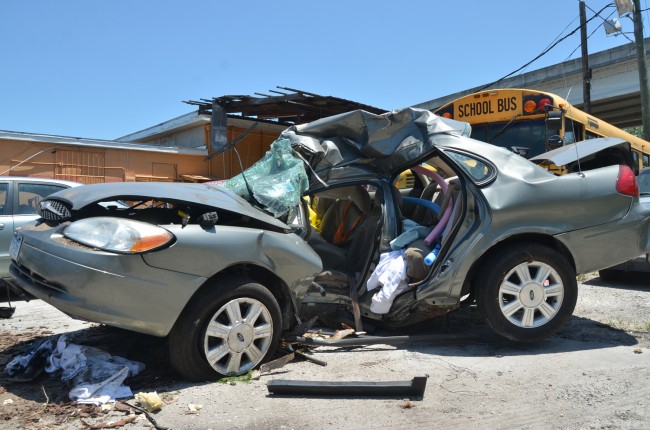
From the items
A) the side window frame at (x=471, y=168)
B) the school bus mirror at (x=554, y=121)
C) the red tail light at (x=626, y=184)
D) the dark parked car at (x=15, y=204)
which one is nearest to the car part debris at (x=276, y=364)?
the side window frame at (x=471, y=168)

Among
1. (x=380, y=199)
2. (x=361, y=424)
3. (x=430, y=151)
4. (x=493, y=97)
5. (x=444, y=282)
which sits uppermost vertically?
(x=493, y=97)

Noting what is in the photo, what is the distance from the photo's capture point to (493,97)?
860 centimetres

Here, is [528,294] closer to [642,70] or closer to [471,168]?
[471,168]

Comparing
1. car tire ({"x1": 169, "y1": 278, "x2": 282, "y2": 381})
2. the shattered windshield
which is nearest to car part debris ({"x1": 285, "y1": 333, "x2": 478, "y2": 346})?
car tire ({"x1": 169, "y1": 278, "x2": 282, "y2": 381})

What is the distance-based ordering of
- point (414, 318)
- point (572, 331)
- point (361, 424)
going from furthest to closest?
point (572, 331), point (414, 318), point (361, 424)

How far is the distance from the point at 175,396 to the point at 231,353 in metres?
0.46

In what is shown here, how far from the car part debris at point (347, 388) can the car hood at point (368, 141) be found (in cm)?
203

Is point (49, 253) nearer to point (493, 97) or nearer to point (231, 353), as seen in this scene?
point (231, 353)

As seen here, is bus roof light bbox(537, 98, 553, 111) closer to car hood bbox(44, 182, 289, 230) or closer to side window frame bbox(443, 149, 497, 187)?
side window frame bbox(443, 149, 497, 187)

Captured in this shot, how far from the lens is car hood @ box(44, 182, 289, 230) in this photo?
363 centimetres

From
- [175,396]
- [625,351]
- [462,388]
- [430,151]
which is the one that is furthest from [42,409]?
[625,351]

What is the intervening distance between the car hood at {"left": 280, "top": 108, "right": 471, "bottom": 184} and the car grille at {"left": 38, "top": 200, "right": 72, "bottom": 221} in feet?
6.73

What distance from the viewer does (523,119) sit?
8.26 metres

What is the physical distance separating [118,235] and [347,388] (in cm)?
176
